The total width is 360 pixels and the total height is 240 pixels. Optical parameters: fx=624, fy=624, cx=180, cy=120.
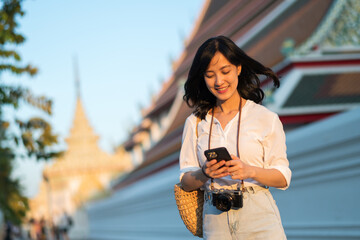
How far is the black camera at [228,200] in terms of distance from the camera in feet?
8.46

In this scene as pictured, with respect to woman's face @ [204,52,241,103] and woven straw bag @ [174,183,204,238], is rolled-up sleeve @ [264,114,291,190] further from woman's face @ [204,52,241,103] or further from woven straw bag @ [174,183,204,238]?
woven straw bag @ [174,183,204,238]

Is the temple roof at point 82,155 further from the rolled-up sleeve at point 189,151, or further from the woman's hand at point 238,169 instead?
the woman's hand at point 238,169

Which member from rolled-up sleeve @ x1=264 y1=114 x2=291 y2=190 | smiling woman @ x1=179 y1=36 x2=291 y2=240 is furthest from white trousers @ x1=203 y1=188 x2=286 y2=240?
rolled-up sleeve @ x1=264 y1=114 x2=291 y2=190

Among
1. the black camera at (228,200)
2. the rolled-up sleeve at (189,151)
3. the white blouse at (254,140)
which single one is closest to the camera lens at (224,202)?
the black camera at (228,200)

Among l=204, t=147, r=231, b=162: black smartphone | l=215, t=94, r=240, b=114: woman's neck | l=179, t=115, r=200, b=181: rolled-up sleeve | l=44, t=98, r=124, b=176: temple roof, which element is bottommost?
l=204, t=147, r=231, b=162: black smartphone

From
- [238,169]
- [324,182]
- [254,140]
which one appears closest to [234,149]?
[254,140]

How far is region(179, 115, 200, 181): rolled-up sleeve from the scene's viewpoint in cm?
283

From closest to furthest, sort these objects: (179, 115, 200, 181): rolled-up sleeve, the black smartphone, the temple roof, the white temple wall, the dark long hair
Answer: the black smartphone, the dark long hair, (179, 115, 200, 181): rolled-up sleeve, the white temple wall, the temple roof

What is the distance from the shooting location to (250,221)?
2.60m

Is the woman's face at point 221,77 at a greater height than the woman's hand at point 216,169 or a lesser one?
greater

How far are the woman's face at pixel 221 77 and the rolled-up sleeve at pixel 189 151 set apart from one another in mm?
206

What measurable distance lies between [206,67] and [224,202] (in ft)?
1.96

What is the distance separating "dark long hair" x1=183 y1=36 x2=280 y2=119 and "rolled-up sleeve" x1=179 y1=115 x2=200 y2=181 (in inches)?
2.7

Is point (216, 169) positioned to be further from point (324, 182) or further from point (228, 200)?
point (324, 182)
